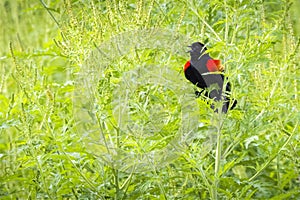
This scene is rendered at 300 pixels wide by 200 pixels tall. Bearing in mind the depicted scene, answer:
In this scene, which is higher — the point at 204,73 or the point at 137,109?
the point at 204,73

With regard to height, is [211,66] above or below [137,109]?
above

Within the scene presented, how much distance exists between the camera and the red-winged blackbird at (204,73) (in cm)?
225

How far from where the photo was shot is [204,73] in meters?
2.22

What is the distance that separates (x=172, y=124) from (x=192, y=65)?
266mm

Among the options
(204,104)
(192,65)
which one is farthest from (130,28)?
(204,104)

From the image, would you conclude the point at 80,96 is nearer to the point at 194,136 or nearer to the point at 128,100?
the point at 128,100

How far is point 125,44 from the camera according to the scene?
2301 millimetres

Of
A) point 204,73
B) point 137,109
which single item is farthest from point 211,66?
point 137,109

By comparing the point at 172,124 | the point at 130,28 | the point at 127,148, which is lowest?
the point at 127,148

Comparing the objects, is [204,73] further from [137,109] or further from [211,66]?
[137,109]

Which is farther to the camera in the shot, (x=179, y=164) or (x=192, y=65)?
(x=179, y=164)

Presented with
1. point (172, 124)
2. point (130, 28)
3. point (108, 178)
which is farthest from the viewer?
point (108, 178)

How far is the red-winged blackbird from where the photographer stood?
2246 mm

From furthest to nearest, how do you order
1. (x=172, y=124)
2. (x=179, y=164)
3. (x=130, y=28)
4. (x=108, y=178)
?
(x=179, y=164) → (x=108, y=178) → (x=172, y=124) → (x=130, y=28)
